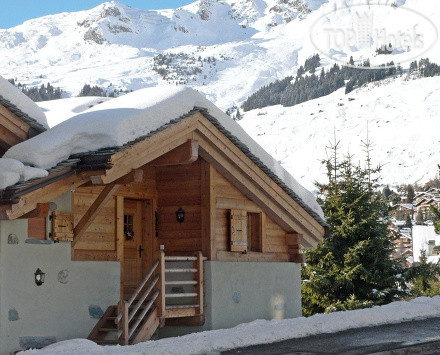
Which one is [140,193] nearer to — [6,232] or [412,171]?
[6,232]

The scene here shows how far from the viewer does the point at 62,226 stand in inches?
520

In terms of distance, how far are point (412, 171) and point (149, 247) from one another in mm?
180453

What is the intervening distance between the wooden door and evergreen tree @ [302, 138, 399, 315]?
1025 centimetres

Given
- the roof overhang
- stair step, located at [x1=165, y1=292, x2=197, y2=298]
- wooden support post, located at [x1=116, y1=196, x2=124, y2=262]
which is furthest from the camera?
wooden support post, located at [x1=116, y1=196, x2=124, y2=262]

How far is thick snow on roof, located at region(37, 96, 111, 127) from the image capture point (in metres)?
15.1

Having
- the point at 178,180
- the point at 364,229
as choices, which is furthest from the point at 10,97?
the point at 364,229

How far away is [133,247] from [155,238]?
1.49ft

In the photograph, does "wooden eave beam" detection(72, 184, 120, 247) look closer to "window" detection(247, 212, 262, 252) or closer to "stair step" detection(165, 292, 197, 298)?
"stair step" detection(165, 292, 197, 298)

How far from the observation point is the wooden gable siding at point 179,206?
15.5 metres

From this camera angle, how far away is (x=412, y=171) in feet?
626

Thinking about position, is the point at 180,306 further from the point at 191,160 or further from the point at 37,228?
the point at 37,228

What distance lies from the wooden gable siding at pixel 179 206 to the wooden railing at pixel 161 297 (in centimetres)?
40

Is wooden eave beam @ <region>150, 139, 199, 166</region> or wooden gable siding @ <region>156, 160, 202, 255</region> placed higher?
wooden eave beam @ <region>150, 139, 199, 166</region>

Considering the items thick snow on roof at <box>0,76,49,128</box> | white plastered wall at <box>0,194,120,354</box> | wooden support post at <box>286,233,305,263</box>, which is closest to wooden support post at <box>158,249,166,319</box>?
white plastered wall at <box>0,194,120,354</box>
